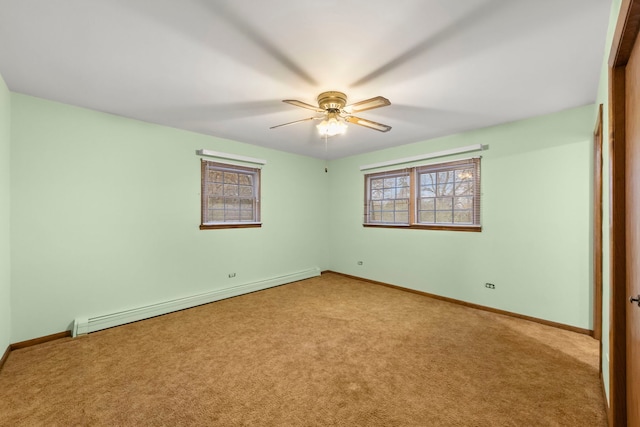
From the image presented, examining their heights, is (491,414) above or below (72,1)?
below

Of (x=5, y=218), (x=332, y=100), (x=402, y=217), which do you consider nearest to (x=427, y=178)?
(x=402, y=217)

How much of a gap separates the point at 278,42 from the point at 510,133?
3.14 metres

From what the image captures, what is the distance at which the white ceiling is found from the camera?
1566mm

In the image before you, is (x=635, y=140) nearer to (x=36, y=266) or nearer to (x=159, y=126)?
(x=159, y=126)

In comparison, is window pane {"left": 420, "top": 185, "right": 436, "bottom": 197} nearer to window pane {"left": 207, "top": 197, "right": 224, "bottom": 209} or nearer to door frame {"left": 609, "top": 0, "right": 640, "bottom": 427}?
door frame {"left": 609, "top": 0, "right": 640, "bottom": 427}

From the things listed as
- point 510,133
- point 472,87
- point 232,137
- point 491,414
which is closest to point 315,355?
point 491,414

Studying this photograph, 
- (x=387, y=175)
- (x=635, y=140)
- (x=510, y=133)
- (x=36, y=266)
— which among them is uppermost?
(x=510, y=133)

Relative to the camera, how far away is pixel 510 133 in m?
3.44

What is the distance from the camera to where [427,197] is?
4344mm

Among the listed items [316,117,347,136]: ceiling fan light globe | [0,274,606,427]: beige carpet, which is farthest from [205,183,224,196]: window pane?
[316,117,347,136]: ceiling fan light globe

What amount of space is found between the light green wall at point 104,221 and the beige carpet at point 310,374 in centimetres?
48

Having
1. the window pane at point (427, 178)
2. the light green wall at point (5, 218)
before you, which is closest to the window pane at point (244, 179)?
the light green wall at point (5, 218)

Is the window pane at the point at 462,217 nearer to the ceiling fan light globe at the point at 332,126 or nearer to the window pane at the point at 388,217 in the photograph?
the window pane at the point at 388,217

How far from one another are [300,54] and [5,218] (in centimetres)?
303
